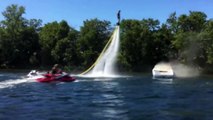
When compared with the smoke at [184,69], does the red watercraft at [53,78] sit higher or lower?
lower

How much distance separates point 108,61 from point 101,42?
59.8m

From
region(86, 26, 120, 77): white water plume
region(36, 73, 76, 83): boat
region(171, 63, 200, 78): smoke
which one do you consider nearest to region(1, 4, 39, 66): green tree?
region(171, 63, 200, 78): smoke

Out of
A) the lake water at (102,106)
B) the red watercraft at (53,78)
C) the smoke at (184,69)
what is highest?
the smoke at (184,69)

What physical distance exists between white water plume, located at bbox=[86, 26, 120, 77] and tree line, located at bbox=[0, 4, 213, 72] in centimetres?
3977

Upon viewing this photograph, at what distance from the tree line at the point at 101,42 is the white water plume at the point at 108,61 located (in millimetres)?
39770

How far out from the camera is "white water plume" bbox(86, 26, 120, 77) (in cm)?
6232

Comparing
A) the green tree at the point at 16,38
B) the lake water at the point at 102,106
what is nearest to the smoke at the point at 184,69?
the green tree at the point at 16,38

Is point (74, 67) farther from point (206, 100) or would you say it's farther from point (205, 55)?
point (206, 100)

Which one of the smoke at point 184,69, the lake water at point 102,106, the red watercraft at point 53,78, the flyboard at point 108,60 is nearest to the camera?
the lake water at point 102,106

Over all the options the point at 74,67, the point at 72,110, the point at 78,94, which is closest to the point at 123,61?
the point at 74,67

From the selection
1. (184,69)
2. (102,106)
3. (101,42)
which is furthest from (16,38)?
(102,106)

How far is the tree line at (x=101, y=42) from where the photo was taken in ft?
341

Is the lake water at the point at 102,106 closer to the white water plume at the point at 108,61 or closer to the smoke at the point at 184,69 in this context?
the white water plume at the point at 108,61

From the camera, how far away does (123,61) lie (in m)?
109
